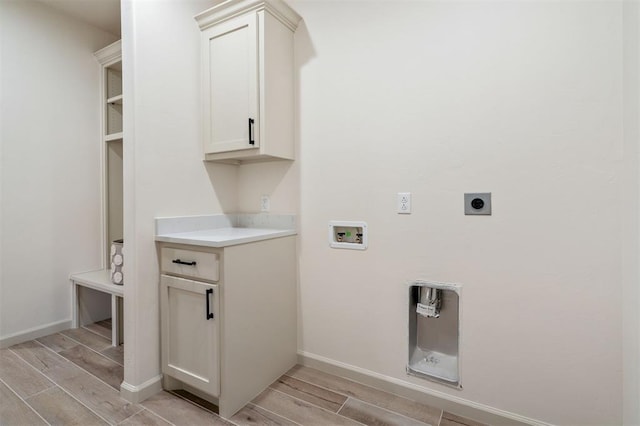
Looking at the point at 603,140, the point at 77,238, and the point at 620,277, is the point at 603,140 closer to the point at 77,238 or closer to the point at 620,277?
the point at 620,277

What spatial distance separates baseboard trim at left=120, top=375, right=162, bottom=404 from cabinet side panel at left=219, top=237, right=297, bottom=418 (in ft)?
1.59

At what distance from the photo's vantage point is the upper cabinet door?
5.96 ft

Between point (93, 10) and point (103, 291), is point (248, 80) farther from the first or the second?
point (103, 291)

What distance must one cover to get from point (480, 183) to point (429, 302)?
2.18 feet

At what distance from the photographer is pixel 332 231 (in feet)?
6.32

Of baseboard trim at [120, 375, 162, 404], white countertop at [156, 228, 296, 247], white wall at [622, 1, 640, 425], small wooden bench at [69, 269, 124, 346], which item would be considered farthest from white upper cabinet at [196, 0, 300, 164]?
white wall at [622, 1, 640, 425]

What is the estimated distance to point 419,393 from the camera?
1661 mm

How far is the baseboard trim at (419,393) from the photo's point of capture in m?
1.47

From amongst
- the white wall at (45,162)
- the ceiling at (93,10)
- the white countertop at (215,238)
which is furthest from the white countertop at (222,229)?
the ceiling at (93,10)

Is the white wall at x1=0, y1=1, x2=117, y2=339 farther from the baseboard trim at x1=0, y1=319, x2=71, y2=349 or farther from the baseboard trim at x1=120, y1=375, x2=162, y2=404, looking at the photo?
the baseboard trim at x1=120, y1=375, x2=162, y2=404

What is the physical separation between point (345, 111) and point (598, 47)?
3.77 ft

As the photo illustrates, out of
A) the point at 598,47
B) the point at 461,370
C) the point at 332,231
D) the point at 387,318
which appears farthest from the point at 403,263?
the point at 598,47

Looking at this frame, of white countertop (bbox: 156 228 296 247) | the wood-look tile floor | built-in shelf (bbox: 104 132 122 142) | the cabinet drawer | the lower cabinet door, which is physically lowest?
the wood-look tile floor

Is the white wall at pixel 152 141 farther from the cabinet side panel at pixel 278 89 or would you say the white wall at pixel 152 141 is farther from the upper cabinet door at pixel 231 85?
the cabinet side panel at pixel 278 89
